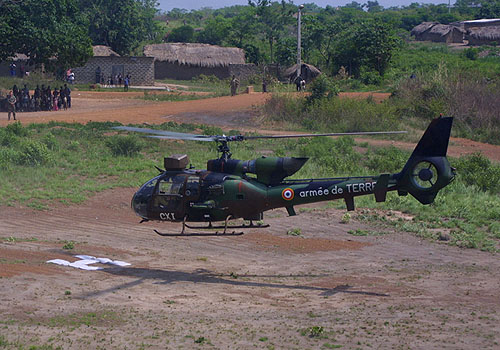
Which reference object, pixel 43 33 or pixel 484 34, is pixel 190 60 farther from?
pixel 484 34

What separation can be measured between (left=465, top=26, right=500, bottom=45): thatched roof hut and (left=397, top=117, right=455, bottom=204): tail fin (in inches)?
2677

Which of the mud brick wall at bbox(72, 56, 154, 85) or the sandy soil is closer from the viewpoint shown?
the sandy soil

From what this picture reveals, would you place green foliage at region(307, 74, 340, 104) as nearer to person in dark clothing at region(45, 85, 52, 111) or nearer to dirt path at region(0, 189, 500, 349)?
person in dark clothing at region(45, 85, 52, 111)

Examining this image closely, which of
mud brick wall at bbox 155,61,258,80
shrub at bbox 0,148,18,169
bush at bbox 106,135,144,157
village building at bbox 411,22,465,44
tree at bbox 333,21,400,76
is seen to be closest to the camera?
shrub at bbox 0,148,18,169

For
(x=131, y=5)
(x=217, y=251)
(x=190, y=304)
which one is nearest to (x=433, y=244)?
(x=217, y=251)

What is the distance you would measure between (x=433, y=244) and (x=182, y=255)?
6718 millimetres

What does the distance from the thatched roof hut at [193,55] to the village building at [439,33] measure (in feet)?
112

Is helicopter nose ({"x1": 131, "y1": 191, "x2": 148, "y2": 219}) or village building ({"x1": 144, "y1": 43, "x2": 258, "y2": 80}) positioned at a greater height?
village building ({"x1": 144, "y1": 43, "x2": 258, "y2": 80})

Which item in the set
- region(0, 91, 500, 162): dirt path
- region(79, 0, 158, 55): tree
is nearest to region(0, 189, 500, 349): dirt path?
region(0, 91, 500, 162): dirt path

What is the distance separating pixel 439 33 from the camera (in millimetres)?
82562

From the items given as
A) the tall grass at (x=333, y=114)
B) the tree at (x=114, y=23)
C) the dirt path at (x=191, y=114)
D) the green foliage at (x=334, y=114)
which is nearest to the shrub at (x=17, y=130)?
the dirt path at (x=191, y=114)

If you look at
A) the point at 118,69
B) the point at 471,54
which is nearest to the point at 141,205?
the point at 118,69

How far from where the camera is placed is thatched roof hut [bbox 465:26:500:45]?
7569cm

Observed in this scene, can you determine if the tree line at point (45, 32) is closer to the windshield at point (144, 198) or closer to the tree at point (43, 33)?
the tree at point (43, 33)
